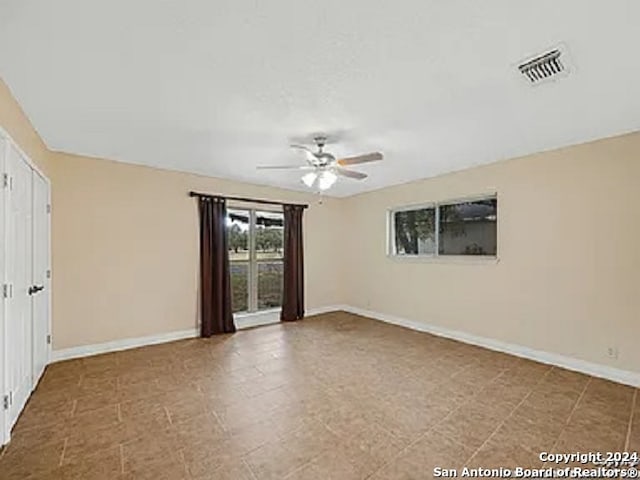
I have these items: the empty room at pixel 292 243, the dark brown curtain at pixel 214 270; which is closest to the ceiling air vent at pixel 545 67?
the empty room at pixel 292 243

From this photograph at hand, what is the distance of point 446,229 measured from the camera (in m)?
5.00

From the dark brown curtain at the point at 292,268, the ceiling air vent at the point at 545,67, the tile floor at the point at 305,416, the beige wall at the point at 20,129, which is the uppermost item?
the ceiling air vent at the point at 545,67

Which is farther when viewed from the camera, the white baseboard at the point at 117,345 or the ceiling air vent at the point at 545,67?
the white baseboard at the point at 117,345

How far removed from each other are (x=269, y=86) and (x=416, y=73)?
102cm

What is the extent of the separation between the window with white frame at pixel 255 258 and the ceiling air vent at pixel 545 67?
13.7 ft

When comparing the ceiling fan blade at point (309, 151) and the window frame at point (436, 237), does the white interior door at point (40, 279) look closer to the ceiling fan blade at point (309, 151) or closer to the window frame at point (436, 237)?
the ceiling fan blade at point (309, 151)

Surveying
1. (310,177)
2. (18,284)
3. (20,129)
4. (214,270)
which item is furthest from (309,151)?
(18,284)

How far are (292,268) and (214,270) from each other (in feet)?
4.61

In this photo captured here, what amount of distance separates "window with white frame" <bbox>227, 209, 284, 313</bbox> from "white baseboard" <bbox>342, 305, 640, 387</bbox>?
6.82 feet

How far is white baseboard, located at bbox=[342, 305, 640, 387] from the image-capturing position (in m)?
3.23

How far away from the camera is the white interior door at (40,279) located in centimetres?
314

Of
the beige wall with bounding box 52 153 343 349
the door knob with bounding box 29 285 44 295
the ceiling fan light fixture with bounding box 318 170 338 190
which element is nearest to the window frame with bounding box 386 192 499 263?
the ceiling fan light fixture with bounding box 318 170 338 190

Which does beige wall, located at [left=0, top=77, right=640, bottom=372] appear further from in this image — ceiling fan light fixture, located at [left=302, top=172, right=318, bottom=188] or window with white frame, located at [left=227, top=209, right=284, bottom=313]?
ceiling fan light fixture, located at [left=302, top=172, right=318, bottom=188]

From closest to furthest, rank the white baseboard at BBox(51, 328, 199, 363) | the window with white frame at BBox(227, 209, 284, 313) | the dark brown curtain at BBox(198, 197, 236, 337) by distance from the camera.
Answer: the white baseboard at BBox(51, 328, 199, 363)
the dark brown curtain at BBox(198, 197, 236, 337)
the window with white frame at BBox(227, 209, 284, 313)
